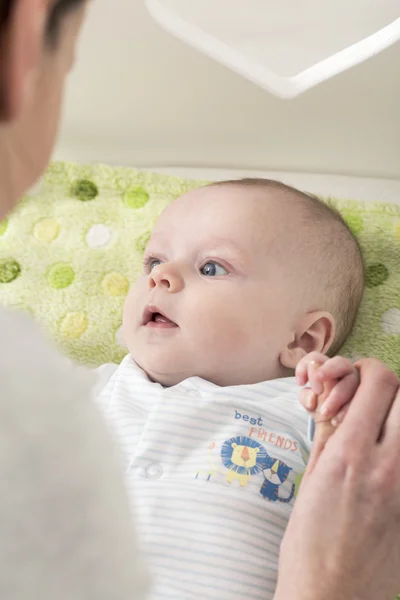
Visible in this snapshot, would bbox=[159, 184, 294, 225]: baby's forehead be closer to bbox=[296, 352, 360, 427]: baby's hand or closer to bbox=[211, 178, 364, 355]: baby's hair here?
bbox=[211, 178, 364, 355]: baby's hair

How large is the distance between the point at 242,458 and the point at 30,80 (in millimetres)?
633

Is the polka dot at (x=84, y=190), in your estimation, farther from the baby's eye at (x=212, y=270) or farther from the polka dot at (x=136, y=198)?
the baby's eye at (x=212, y=270)

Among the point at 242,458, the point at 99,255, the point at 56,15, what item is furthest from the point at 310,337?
the point at 56,15

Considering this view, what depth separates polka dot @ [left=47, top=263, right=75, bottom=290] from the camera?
4.58 feet

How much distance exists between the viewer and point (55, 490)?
43 centimetres

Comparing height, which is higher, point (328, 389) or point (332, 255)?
point (332, 255)

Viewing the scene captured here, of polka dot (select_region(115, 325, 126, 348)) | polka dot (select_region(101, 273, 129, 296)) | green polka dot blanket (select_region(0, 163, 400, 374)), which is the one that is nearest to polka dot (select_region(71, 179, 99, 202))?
green polka dot blanket (select_region(0, 163, 400, 374))

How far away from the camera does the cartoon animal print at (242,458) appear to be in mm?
899

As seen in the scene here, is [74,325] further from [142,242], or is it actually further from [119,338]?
[142,242]

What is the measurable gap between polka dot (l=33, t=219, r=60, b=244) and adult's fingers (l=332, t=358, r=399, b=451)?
2.77 ft

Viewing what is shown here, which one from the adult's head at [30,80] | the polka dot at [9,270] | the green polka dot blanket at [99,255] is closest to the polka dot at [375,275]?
the green polka dot blanket at [99,255]

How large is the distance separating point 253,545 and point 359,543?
0.17m

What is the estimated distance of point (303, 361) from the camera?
0.81 meters

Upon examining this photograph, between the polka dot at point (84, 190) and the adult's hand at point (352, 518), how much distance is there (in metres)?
0.89
